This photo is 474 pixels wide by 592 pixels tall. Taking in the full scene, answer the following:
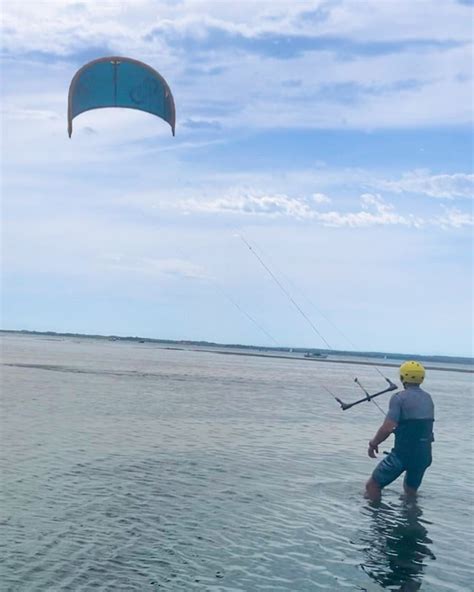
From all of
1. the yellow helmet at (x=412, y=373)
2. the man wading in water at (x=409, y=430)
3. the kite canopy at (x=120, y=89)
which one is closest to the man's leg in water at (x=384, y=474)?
the man wading in water at (x=409, y=430)

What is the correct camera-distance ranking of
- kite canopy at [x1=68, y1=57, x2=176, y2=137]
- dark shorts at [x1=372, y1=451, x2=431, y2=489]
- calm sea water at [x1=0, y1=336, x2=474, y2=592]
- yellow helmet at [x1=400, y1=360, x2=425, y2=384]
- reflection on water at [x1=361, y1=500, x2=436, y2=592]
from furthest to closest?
kite canopy at [x1=68, y1=57, x2=176, y2=137], yellow helmet at [x1=400, y1=360, x2=425, y2=384], dark shorts at [x1=372, y1=451, x2=431, y2=489], reflection on water at [x1=361, y1=500, x2=436, y2=592], calm sea water at [x1=0, y1=336, x2=474, y2=592]

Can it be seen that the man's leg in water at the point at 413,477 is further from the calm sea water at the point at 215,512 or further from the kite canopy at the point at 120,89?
the kite canopy at the point at 120,89

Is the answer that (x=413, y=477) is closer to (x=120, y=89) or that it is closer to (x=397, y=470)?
(x=397, y=470)

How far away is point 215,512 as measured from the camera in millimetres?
11703

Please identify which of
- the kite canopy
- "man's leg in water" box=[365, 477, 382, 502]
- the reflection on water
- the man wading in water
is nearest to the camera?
the reflection on water

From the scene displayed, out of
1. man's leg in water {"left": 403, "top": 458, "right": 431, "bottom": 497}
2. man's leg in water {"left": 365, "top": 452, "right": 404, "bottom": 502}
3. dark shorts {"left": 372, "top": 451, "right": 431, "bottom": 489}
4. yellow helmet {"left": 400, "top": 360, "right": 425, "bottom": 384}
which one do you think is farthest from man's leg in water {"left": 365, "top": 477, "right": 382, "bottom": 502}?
yellow helmet {"left": 400, "top": 360, "right": 425, "bottom": 384}

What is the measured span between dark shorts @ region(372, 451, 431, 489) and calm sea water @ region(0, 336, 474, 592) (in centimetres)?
53

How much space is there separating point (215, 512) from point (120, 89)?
31.5ft

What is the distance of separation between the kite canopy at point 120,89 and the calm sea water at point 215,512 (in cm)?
782

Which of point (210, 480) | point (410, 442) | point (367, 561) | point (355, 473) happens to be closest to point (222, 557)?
point (367, 561)

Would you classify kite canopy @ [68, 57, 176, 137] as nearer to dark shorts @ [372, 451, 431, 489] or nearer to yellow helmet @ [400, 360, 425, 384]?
yellow helmet @ [400, 360, 425, 384]

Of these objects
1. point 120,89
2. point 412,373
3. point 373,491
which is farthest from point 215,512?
point 120,89

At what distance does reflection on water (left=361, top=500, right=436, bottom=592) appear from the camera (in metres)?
8.87

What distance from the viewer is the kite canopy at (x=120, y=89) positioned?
52.4 feet
